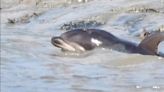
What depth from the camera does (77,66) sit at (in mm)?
7949

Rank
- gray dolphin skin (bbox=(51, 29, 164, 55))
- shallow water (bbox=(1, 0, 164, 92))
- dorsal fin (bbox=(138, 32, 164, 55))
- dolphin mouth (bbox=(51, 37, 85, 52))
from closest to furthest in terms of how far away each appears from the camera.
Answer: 1. shallow water (bbox=(1, 0, 164, 92))
2. dorsal fin (bbox=(138, 32, 164, 55))
3. gray dolphin skin (bbox=(51, 29, 164, 55))
4. dolphin mouth (bbox=(51, 37, 85, 52))

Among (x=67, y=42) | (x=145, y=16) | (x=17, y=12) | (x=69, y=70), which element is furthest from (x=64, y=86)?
(x=17, y=12)

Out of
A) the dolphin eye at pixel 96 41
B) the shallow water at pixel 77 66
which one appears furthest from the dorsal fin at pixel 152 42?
the dolphin eye at pixel 96 41

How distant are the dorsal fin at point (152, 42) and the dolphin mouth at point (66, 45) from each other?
41.0 inches

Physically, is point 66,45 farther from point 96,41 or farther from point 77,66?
point 77,66

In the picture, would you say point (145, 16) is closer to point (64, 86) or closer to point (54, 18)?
point (54, 18)

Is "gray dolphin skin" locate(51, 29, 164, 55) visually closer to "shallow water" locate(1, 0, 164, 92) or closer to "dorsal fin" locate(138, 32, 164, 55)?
"shallow water" locate(1, 0, 164, 92)

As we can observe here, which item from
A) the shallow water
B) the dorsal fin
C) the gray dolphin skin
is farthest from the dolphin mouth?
the dorsal fin

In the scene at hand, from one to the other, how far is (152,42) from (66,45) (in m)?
1.41

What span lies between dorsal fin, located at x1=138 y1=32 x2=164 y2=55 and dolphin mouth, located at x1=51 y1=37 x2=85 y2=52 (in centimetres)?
104

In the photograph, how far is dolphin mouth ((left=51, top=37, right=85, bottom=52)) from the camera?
8.90 meters

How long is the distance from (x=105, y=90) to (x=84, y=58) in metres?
2.29

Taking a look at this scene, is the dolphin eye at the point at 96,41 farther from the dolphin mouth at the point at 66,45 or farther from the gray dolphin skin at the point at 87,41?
the dolphin mouth at the point at 66,45

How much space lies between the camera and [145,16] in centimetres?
1252
